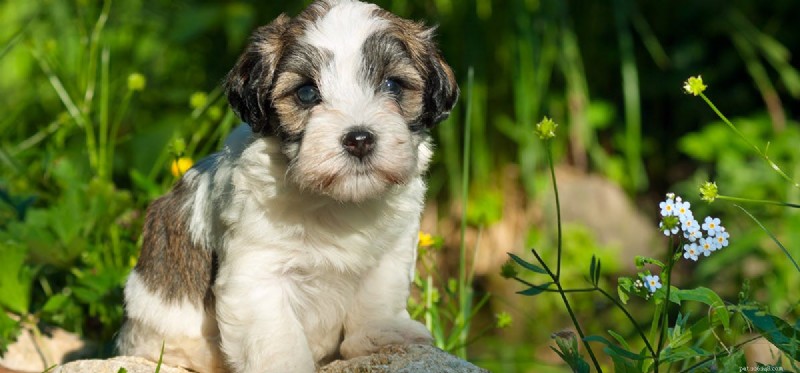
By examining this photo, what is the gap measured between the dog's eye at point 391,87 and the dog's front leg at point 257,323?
82 cm

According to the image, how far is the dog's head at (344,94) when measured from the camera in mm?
3863

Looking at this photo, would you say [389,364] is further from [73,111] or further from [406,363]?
[73,111]

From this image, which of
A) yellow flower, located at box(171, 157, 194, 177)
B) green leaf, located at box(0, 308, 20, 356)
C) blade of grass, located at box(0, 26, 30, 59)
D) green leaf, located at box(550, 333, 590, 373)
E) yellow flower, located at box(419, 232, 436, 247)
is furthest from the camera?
blade of grass, located at box(0, 26, 30, 59)

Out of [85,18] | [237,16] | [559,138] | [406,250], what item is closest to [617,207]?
[559,138]

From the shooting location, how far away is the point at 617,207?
9664 millimetres

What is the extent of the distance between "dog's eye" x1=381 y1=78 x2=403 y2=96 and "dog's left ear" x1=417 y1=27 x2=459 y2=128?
0.14 m

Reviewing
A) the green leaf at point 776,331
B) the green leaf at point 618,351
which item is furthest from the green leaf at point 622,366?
→ the green leaf at point 776,331

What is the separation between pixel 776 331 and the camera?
12.0 feet

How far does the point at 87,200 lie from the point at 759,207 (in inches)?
206

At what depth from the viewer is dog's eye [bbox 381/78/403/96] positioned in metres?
4.10

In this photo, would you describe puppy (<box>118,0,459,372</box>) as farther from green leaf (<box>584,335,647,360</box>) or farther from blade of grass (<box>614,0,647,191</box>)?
blade of grass (<box>614,0,647,191</box>)

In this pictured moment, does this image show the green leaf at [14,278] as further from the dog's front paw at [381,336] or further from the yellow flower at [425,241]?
the yellow flower at [425,241]

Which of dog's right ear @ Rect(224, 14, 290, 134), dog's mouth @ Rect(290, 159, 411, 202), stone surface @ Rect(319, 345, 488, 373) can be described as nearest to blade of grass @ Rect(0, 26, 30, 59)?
dog's right ear @ Rect(224, 14, 290, 134)

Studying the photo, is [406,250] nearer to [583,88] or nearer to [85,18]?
[85,18]
